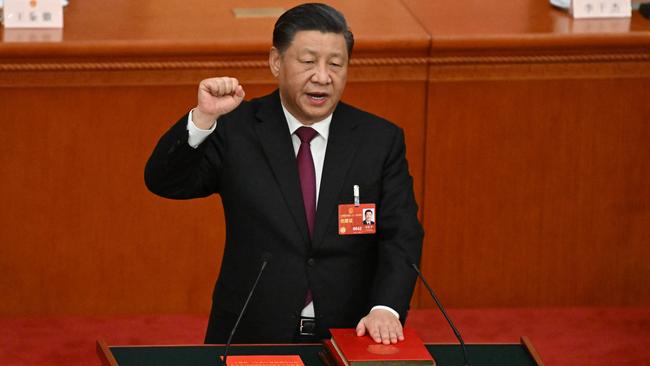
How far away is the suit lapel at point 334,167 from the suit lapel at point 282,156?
34 mm

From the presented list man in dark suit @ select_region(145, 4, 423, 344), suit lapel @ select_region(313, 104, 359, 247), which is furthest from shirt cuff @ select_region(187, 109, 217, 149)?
suit lapel @ select_region(313, 104, 359, 247)

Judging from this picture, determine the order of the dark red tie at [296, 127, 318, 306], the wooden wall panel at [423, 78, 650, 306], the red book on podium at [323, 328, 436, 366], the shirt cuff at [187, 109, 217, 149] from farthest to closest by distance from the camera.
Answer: the wooden wall panel at [423, 78, 650, 306] < the dark red tie at [296, 127, 318, 306] < the shirt cuff at [187, 109, 217, 149] < the red book on podium at [323, 328, 436, 366]

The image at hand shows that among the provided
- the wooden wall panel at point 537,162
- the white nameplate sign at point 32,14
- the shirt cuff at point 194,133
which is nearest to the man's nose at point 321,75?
the shirt cuff at point 194,133

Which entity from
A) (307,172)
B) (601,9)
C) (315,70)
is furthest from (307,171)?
(601,9)

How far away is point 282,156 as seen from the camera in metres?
2.51

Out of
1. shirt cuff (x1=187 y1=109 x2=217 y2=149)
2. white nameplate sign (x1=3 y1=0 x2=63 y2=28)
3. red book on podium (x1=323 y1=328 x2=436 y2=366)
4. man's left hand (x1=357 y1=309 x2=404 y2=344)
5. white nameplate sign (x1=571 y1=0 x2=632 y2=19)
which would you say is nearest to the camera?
red book on podium (x1=323 y1=328 x2=436 y2=366)

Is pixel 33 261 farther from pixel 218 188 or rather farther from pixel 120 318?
pixel 218 188

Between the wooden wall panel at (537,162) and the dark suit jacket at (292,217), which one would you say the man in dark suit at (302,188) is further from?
the wooden wall panel at (537,162)

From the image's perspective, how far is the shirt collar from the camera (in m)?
2.55

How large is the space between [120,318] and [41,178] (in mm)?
497

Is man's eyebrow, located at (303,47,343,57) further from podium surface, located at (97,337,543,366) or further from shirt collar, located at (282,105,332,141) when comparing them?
podium surface, located at (97,337,543,366)

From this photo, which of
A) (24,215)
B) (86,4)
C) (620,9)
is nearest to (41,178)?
(24,215)

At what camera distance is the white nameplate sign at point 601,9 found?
166 inches

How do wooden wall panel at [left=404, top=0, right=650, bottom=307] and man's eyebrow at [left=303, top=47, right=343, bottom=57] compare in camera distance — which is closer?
man's eyebrow at [left=303, top=47, right=343, bottom=57]
